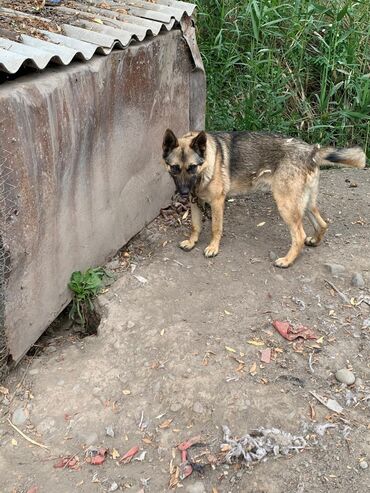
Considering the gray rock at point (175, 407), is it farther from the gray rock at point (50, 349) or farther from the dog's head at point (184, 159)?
the dog's head at point (184, 159)

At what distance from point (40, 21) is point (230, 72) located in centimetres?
303

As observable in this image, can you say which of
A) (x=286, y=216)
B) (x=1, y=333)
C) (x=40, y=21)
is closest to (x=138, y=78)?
(x=40, y=21)

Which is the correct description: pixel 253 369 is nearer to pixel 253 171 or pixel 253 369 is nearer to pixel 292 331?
pixel 292 331

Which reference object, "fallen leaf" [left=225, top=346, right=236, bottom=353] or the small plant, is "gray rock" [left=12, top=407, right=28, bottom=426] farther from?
"fallen leaf" [left=225, top=346, right=236, bottom=353]

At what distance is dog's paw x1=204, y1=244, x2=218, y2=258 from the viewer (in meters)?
5.06

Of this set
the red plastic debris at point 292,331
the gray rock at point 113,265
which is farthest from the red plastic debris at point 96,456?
the gray rock at point 113,265

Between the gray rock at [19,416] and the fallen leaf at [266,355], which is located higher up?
the fallen leaf at [266,355]

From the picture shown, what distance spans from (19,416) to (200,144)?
2.39 m

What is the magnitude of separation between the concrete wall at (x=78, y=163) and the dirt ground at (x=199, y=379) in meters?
0.38

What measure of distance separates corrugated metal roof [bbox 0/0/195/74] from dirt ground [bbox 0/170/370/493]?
1790 mm

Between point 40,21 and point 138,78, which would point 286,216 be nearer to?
point 138,78

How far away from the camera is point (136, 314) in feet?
14.3

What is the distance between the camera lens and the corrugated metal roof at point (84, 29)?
359 centimetres

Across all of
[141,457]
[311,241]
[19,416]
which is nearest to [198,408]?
[141,457]
